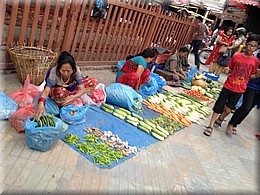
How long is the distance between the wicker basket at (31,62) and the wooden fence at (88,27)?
217mm

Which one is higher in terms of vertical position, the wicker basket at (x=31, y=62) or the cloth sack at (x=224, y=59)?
the cloth sack at (x=224, y=59)

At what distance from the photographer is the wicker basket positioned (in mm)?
4043

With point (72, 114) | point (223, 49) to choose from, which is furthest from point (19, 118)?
point (223, 49)

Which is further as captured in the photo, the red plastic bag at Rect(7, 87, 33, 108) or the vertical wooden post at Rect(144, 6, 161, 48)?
the vertical wooden post at Rect(144, 6, 161, 48)

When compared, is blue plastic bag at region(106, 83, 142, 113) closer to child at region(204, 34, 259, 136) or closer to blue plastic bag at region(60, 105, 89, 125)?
blue plastic bag at region(60, 105, 89, 125)

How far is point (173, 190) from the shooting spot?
287 cm

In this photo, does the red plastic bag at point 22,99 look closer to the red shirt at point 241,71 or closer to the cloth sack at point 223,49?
the red shirt at point 241,71

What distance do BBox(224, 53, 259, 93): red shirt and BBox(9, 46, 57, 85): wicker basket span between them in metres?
3.20

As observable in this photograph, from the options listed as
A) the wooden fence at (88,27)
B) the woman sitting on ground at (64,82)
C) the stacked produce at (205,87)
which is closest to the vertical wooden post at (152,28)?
the wooden fence at (88,27)

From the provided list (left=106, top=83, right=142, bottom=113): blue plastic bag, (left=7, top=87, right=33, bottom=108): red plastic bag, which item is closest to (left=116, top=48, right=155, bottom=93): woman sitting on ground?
(left=106, top=83, right=142, bottom=113): blue plastic bag

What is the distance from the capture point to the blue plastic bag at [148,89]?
5797 mm

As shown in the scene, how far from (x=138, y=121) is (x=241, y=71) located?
1.99m

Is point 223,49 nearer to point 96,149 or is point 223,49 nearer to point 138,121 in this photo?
point 138,121

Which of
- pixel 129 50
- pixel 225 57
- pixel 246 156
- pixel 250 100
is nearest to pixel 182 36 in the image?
pixel 225 57
